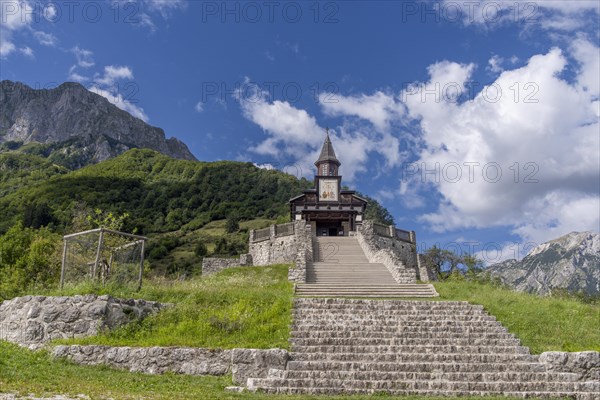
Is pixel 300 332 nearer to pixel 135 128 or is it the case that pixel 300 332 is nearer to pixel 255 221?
pixel 255 221

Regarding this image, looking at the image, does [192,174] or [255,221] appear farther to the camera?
[192,174]

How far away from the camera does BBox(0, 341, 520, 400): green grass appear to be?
881cm

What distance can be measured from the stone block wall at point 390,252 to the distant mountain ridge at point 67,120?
141762 millimetres

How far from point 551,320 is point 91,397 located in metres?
14.2

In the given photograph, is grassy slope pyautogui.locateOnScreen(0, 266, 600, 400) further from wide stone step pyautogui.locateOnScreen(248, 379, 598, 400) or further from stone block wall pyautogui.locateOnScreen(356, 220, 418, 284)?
stone block wall pyautogui.locateOnScreen(356, 220, 418, 284)

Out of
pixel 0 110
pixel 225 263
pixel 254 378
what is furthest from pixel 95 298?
pixel 0 110

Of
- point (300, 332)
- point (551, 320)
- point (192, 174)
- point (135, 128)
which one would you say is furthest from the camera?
point (135, 128)

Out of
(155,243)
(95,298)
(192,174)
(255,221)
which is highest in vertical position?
(192,174)

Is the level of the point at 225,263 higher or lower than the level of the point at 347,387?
higher

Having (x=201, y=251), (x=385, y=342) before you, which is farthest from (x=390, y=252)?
(x=201, y=251)

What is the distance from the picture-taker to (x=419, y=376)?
1104 cm

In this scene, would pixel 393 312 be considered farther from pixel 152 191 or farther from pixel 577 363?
pixel 152 191

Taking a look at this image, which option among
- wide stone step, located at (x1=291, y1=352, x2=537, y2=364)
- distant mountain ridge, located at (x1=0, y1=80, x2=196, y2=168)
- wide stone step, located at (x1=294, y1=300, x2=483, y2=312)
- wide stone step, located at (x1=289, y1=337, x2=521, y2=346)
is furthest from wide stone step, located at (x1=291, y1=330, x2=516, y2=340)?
distant mountain ridge, located at (x1=0, y1=80, x2=196, y2=168)

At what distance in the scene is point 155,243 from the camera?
62.3 meters
